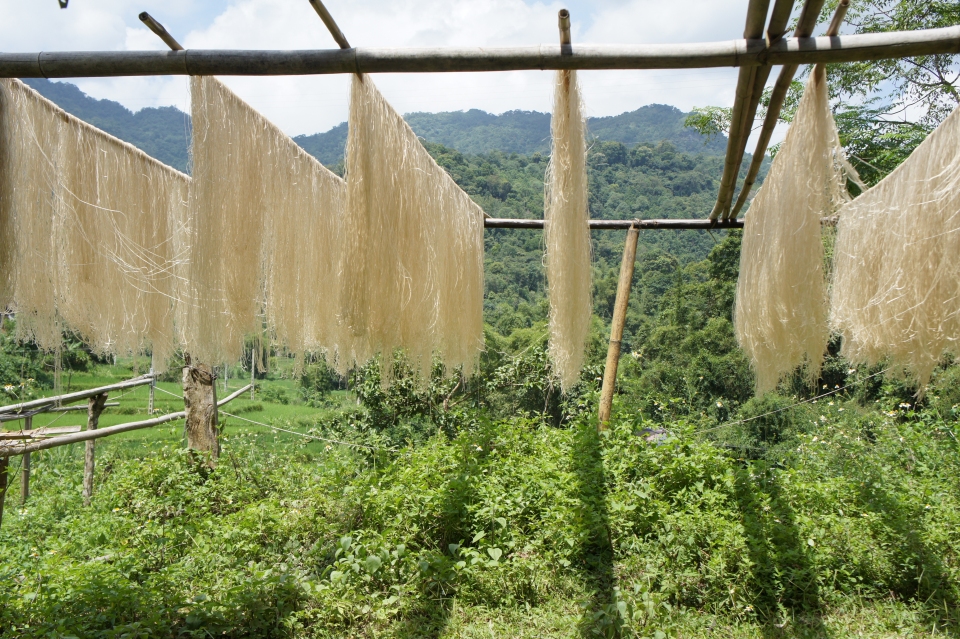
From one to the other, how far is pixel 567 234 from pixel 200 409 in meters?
3.97

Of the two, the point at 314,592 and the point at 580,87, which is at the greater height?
the point at 580,87

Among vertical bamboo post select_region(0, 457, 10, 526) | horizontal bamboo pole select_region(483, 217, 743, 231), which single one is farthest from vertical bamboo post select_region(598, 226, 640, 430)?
vertical bamboo post select_region(0, 457, 10, 526)

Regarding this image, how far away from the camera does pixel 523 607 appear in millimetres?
3467

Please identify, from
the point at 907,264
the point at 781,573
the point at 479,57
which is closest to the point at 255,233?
the point at 479,57

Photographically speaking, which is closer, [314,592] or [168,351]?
[314,592]

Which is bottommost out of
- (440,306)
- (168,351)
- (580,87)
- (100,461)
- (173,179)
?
(100,461)

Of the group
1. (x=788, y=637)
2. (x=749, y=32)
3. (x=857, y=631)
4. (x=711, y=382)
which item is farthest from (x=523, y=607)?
(x=711, y=382)

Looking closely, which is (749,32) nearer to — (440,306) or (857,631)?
(440,306)

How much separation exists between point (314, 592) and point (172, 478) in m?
2.29

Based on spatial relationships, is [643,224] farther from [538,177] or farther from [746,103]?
[538,177]

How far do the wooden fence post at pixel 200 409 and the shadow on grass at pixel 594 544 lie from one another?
3.19 m

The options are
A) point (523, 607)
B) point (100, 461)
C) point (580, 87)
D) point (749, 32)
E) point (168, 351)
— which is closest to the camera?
point (749, 32)

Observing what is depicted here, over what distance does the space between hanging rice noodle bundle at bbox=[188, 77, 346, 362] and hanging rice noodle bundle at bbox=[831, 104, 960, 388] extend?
2671 millimetres

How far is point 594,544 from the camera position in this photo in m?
4.08
